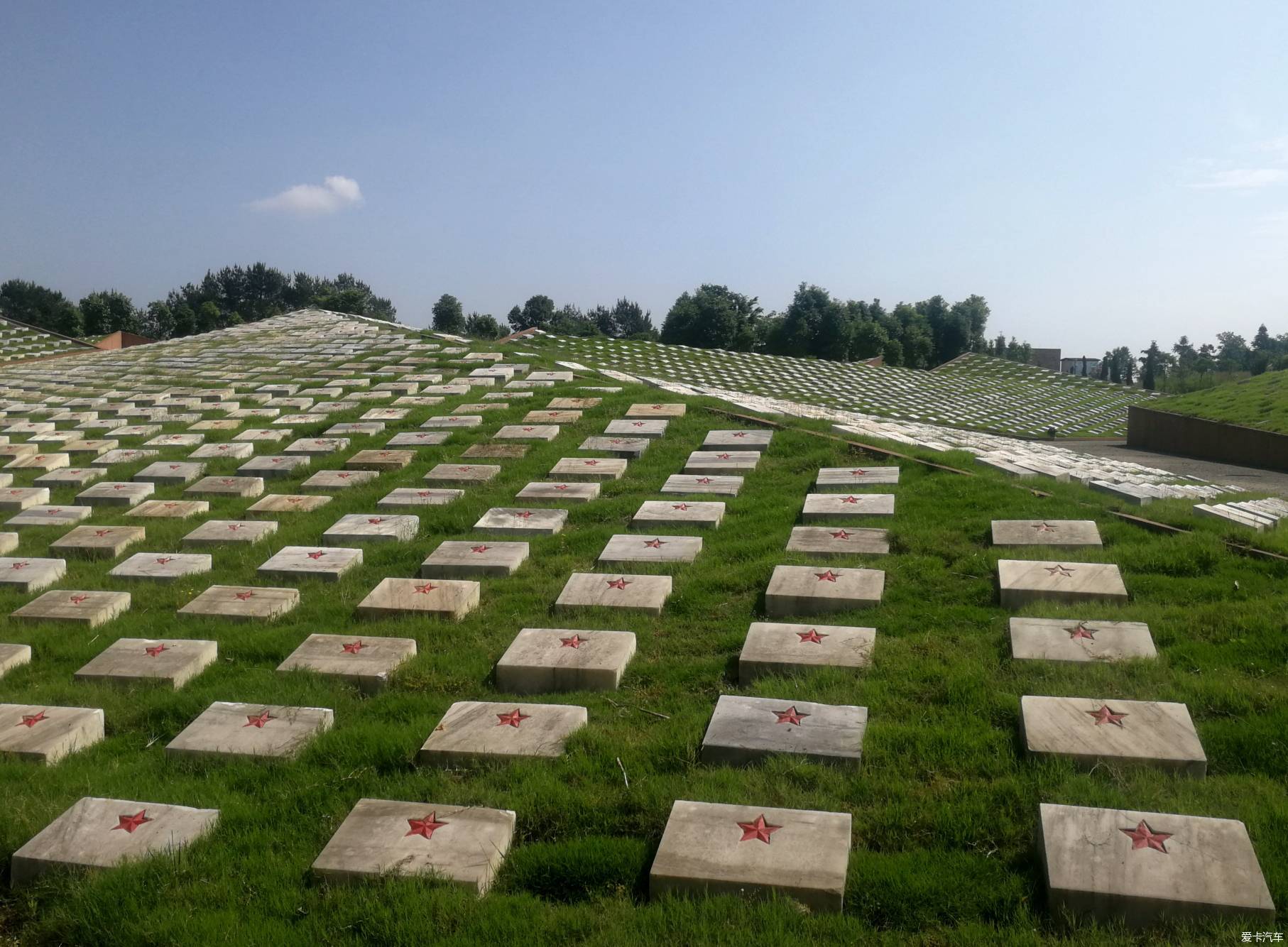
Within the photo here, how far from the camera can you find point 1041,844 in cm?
305

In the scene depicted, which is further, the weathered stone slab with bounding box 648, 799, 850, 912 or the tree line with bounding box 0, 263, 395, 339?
the tree line with bounding box 0, 263, 395, 339

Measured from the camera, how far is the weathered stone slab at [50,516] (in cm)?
786

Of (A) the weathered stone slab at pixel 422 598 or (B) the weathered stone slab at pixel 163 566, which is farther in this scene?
(B) the weathered stone slab at pixel 163 566

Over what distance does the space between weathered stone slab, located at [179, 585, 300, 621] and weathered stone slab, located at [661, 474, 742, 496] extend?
2912 millimetres

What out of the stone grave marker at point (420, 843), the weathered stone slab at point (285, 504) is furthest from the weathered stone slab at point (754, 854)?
the weathered stone slab at point (285, 504)

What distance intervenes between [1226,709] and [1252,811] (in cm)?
76

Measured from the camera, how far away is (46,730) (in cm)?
432

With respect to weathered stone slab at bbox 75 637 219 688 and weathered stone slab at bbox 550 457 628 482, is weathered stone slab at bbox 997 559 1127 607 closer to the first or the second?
weathered stone slab at bbox 550 457 628 482

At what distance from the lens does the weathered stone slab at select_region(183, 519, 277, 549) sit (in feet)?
23.3

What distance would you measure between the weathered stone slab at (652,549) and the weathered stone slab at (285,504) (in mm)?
2850

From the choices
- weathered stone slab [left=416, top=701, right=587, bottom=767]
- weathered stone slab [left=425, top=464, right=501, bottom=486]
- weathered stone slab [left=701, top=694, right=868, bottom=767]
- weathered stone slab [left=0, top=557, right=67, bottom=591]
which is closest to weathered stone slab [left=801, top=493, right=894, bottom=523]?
weathered stone slab [left=701, top=694, right=868, bottom=767]

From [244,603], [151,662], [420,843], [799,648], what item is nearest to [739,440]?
[799,648]

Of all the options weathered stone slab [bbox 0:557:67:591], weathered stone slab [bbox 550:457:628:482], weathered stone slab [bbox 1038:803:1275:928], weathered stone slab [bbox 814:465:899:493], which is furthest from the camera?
weathered stone slab [bbox 550:457:628:482]

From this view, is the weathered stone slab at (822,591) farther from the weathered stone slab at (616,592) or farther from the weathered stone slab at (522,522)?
the weathered stone slab at (522,522)
